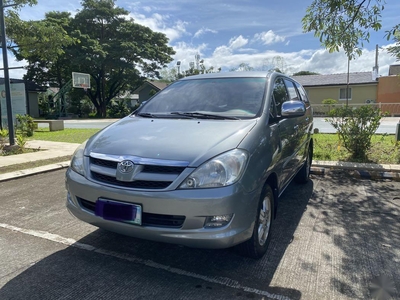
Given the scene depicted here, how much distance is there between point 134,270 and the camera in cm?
268

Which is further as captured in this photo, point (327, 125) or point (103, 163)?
point (327, 125)

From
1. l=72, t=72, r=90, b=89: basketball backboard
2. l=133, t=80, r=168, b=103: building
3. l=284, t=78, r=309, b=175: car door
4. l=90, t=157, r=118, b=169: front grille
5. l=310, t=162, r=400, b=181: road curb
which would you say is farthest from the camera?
l=133, t=80, r=168, b=103: building

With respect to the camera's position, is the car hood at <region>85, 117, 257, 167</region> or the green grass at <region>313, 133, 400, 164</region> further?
the green grass at <region>313, 133, 400, 164</region>

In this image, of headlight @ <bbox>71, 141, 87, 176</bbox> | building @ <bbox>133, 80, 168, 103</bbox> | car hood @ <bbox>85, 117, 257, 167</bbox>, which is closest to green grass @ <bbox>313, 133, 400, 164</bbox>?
car hood @ <bbox>85, 117, 257, 167</bbox>

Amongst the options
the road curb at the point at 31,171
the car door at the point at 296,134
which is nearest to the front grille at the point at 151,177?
the car door at the point at 296,134

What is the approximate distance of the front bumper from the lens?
7.46 feet

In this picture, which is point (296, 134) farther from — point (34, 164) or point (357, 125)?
point (34, 164)

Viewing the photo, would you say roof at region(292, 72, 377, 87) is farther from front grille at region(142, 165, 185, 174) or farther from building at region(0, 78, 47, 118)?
front grille at region(142, 165, 185, 174)

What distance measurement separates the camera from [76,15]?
33156mm

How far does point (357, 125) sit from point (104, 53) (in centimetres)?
2934

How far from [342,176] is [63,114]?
3233 cm


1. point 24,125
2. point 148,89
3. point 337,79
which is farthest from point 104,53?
point 337,79

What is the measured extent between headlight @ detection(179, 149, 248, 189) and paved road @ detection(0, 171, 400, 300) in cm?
83

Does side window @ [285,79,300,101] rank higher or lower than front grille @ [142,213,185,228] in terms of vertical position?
higher
